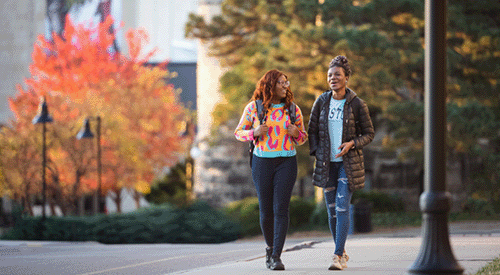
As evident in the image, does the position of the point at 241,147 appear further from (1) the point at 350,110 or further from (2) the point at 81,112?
(1) the point at 350,110

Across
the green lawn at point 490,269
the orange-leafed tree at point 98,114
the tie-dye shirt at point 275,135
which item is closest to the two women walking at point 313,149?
the tie-dye shirt at point 275,135

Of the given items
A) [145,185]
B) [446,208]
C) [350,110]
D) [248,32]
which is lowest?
[145,185]

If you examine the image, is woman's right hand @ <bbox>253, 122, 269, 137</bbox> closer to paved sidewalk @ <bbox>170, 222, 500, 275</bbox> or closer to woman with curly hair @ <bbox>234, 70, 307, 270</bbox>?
woman with curly hair @ <bbox>234, 70, 307, 270</bbox>

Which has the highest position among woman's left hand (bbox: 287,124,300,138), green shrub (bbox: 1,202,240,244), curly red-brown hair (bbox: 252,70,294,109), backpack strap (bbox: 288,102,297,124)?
curly red-brown hair (bbox: 252,70,294,109)

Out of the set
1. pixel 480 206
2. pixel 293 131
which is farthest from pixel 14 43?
pixel 293 131

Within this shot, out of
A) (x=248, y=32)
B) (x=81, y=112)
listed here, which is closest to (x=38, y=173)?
(x=81, y=112)

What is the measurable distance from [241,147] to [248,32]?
237 inches

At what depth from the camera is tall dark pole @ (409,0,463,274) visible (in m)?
6.47

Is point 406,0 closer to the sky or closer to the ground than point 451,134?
closer to the sky

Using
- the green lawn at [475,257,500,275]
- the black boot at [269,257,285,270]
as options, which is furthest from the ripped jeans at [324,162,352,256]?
the green lawn at [475,257,500,275]

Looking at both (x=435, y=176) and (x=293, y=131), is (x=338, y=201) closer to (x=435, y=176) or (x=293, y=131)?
(x=293, y=131)

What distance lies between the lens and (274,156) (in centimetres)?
826

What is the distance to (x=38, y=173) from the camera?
3120 cm

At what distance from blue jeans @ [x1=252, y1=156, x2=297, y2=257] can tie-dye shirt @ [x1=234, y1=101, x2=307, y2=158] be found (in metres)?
0.07
